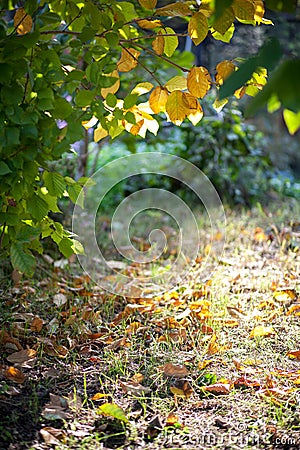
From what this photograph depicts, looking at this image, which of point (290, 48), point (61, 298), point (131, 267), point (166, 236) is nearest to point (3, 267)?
point (61, 298)

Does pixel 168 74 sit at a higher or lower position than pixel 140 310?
higher

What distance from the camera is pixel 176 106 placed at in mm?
1604

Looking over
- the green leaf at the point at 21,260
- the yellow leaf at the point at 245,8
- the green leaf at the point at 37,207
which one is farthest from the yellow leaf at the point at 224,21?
the green leaf at the point at 21,260

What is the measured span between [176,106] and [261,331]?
2.81 ft

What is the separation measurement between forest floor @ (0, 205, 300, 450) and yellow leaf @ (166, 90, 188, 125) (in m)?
0.76

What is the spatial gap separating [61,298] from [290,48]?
3.91 metres

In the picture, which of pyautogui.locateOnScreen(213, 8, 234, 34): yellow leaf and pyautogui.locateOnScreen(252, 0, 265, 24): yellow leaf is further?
pyautogui.locateOnScreen(252, 0, 265, 24): yellow leaf

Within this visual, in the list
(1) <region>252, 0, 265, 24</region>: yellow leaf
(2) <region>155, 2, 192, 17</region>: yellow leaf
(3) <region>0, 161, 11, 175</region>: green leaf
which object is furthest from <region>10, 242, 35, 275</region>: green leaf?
(1) <region>252, 0, 265, 24</region>: yellow leaf

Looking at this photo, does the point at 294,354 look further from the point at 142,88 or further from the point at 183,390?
the point at 142,88

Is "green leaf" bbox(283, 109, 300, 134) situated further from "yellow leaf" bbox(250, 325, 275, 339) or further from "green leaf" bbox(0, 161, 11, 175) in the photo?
"yellow leaf" bbox(250, 325, 275, 339)

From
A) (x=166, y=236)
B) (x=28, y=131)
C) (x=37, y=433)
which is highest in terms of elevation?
(x=28, y=131)

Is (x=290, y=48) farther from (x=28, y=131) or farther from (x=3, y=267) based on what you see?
(x=28, y=131)

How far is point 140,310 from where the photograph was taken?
2.14 meters

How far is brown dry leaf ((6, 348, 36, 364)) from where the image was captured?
5.51 feet
